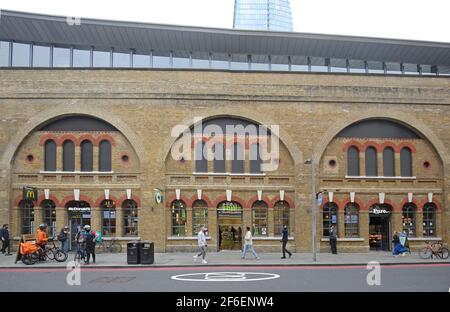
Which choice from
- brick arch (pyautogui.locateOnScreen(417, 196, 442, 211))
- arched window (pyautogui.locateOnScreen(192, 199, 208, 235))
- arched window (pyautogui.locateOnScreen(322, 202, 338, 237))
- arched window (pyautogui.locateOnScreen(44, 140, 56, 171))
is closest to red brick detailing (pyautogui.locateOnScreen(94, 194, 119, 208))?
arched window (pyautogui.locateOnScreen(44, 140, 56, 171))

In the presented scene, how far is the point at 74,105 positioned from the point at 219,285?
15.7 metres

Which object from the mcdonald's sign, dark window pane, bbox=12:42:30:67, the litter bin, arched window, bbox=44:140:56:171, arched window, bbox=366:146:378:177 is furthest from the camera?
dark window pane, bbox=12:42:30:67

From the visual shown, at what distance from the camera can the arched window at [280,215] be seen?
2816 centimetres

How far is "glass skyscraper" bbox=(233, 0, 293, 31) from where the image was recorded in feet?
449

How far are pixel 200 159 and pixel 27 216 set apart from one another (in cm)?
979

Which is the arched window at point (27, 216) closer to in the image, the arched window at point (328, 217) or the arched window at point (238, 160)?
the arched window at point (238, 160)

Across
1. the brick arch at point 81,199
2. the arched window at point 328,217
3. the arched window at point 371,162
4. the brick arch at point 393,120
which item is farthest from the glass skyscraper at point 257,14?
the brick arch at point 81,199

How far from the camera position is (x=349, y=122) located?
92.9 ft

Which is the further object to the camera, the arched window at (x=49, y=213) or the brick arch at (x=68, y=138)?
the brick arch at (x=68, y=138)

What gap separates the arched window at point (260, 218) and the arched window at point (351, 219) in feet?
14.4

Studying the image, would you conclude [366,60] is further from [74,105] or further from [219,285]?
[219,285]

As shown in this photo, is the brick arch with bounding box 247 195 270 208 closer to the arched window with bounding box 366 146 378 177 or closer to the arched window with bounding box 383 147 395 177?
the arched window with bounding box 366 146 378 177

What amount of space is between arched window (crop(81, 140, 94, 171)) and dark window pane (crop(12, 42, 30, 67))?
23.2 feet

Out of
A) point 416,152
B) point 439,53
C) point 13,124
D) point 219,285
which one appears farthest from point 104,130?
point 439,53
